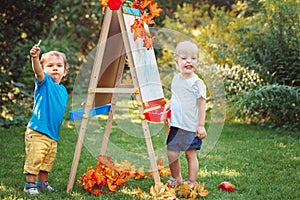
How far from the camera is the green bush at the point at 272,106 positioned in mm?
6043

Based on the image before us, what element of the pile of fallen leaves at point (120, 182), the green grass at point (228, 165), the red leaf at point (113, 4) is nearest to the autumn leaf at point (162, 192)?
the pile of fallen leaves at point (120, 182)

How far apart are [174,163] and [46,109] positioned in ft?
3.52

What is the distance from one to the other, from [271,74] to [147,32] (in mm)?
3398

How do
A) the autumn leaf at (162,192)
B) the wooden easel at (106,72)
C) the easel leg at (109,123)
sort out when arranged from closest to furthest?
1. the autumn leaf at (162,192)
2. the wooden easel at (106,72)
3. the easel leg at (109,123)

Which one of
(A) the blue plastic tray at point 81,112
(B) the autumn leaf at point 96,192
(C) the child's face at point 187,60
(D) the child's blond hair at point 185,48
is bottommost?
(B) the autumn leaf at point 96,192

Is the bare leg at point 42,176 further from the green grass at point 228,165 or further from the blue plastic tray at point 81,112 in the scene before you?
the blue plastic tray at point 81,112

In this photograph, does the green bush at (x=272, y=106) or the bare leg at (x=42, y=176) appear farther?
the green bush at (x=272, y=106)

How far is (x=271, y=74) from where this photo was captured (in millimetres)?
6680

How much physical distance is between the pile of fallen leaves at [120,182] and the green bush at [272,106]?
2522 mm

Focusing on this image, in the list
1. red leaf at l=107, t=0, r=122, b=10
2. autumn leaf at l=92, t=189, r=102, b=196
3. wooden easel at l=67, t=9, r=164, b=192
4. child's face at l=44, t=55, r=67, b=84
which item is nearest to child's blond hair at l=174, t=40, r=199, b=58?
wooden easel at l=67, t=9, r=164, b=192

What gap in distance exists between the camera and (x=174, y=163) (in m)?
3.83

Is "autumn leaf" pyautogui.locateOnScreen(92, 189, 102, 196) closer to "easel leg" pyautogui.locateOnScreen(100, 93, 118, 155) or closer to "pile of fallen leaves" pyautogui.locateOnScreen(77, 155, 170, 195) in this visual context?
"pile of fallen leaves" pyautogui.locateOnScreen(77, 155, 170, 195)

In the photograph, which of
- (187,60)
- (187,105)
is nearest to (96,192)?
(187,105)

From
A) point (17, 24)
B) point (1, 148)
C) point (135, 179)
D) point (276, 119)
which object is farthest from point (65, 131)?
point (276, 119)
